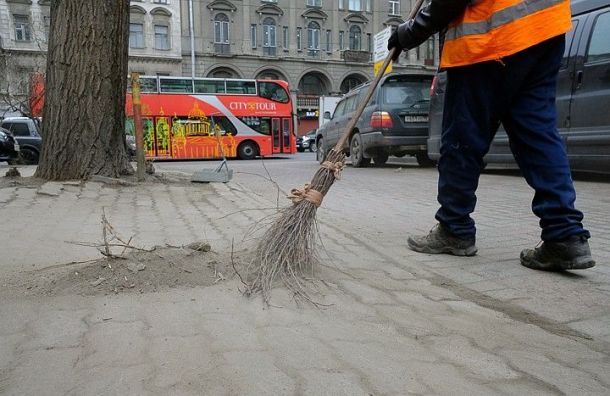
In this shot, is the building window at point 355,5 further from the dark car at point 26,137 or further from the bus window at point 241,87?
the dark car at point 26,137

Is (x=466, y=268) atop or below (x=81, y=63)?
below

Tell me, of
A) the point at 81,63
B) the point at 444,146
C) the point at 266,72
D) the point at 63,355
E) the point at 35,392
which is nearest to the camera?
the point at 35,392

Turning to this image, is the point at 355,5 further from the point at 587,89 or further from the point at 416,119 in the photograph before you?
the point at 587,89

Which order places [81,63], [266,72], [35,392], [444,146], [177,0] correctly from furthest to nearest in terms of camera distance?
[266,72], [177,0], [81,63], [444,146], [35,392]

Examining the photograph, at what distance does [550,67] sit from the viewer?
252 centimetres

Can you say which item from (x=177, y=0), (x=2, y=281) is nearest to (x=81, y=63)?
(x=2, y=281)

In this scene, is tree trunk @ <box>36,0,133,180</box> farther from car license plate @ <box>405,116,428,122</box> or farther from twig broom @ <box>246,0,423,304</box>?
car license plate @ <box>405,116,428,122</box>

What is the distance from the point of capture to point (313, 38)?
43719 millimetres

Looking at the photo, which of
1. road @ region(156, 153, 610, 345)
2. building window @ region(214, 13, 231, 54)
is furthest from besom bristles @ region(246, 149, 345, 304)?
building window @ region(214, 13, 231, 54)

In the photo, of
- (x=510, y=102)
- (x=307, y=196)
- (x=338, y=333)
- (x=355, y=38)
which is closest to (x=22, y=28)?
(x=355, y=38)

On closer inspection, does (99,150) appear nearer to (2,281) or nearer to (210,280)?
(2,281)

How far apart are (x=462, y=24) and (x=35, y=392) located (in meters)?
2.51

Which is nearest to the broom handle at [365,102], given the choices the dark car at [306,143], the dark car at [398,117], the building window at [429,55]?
the dark car at [398,117]

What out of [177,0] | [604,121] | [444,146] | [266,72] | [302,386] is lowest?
[302,386]
